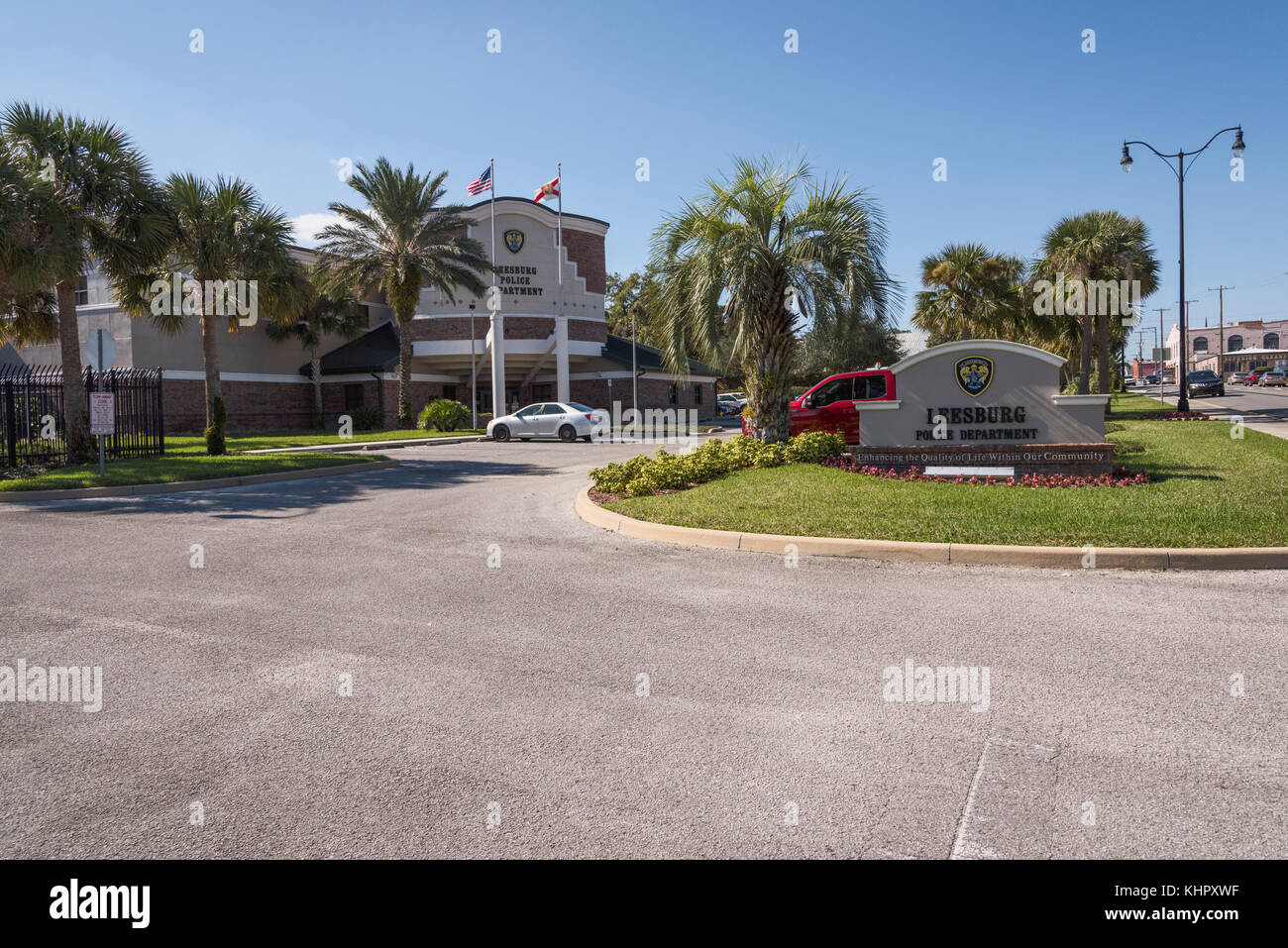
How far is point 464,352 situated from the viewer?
4256 centimetres

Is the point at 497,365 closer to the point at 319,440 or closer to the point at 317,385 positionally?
the point at 317,385

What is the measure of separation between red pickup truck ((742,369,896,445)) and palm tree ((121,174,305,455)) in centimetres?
1496

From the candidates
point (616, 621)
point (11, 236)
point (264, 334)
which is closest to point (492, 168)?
point (264, 334)

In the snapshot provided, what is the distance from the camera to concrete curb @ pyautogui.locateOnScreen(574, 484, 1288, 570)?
24.4 ft

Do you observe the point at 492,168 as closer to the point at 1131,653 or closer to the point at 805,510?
the point at 805,510

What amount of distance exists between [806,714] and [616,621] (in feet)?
7.06

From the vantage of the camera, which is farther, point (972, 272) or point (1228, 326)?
point (1228, 326)

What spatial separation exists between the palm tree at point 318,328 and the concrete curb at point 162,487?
22932 mm

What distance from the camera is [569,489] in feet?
49.1

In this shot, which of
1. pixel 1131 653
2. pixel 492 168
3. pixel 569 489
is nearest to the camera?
pixel 1131 653

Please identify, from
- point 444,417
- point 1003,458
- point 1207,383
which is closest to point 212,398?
point 444,417

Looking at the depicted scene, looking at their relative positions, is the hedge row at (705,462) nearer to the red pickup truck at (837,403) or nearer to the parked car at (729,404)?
the red pickup truck at (837,403)

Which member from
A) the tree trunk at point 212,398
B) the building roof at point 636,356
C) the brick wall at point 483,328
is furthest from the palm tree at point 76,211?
the building roof at point 636,356

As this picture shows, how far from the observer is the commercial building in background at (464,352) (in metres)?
37.4
